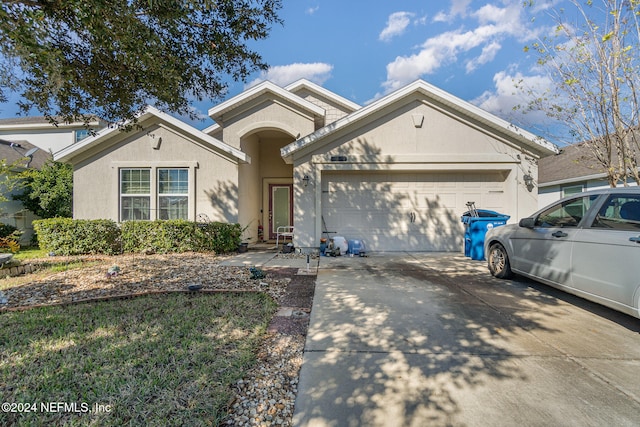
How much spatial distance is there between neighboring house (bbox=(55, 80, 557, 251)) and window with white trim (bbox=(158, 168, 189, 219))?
0.03m

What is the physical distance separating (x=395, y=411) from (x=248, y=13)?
653cm

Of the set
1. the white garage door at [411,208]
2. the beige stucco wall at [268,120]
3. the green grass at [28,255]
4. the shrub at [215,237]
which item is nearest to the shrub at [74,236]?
the green grass at [28,255]

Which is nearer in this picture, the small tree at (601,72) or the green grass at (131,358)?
the green grass at (131,358)

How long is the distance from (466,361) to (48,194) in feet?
55.5

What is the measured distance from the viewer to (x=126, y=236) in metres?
8.95

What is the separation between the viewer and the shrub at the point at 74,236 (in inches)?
346

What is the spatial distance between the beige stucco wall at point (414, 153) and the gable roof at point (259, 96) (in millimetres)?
2281

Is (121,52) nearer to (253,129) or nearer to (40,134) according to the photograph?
(253,129)

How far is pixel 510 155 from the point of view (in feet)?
30.2

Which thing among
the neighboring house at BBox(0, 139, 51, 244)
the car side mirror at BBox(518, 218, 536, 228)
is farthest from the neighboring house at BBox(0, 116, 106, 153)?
the car side mirror at BBox(518, 218, 536, 228)

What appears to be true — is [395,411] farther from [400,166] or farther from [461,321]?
[400,166]

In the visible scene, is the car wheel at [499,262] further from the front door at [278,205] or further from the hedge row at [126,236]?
the front door at [278,205]

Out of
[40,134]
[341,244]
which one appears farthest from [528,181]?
[40,134]

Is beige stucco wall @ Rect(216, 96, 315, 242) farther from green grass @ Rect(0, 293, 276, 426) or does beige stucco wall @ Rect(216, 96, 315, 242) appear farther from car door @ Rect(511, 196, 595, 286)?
car door @ Rect(511, 196, 595, 286)
